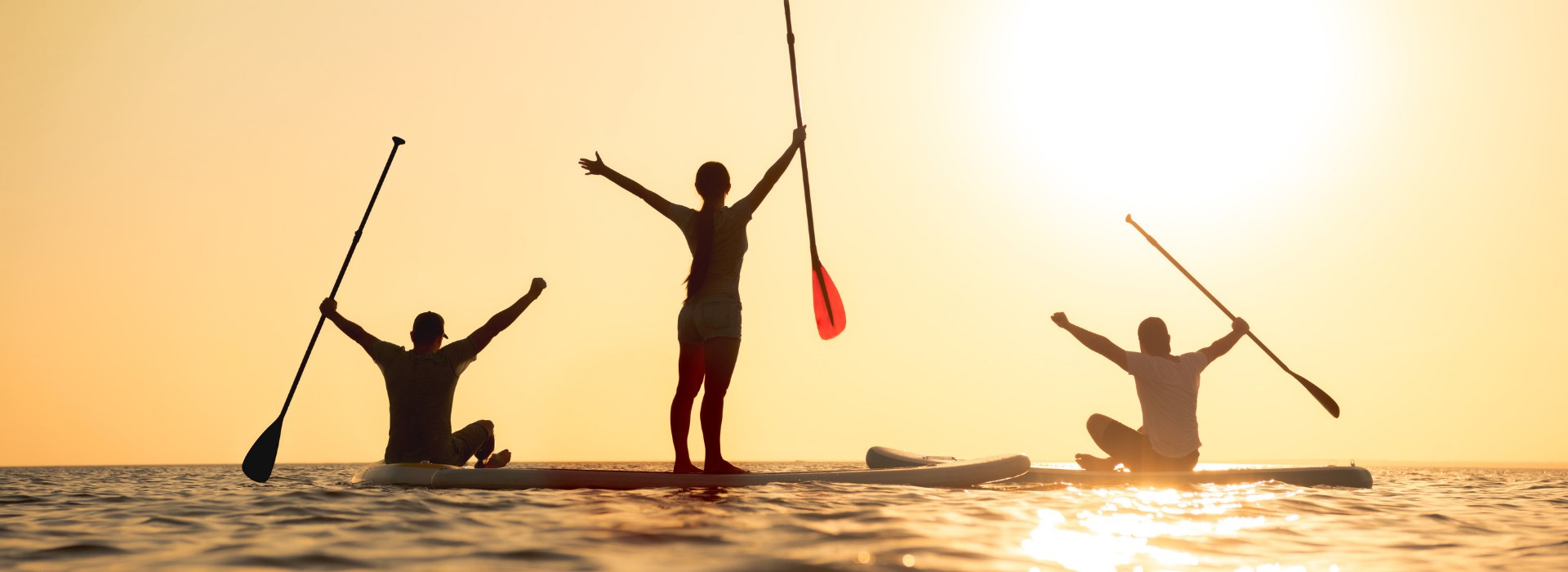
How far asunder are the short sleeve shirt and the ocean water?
1110 millimetres

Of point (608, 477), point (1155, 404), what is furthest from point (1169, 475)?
point (608, 477)

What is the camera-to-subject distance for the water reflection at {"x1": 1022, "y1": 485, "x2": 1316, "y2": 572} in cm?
379

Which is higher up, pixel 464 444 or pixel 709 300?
pixel 709 300

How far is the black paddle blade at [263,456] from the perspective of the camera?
8945mm

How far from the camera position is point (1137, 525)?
196 inches

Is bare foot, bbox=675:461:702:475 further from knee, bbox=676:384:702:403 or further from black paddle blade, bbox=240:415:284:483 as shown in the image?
black paddle blade, bbox=240:415:284:483

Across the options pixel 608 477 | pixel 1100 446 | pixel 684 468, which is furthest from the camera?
pixel 1100 446

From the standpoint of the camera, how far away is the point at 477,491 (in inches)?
267

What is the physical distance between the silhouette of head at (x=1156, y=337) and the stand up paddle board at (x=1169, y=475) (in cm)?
106

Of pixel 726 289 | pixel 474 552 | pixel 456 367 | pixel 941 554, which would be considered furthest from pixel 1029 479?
pixel 474 552

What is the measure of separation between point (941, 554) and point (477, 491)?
157 inches

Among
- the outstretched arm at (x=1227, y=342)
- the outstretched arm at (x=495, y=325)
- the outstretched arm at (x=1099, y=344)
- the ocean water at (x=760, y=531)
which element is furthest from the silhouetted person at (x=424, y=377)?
the outstretched arm at (x=1227, y=342)

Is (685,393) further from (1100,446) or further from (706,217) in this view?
(1100,446)

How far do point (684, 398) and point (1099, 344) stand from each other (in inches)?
149
